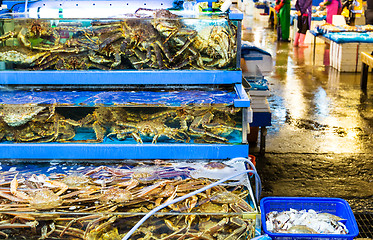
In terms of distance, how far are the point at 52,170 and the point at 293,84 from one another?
616cm

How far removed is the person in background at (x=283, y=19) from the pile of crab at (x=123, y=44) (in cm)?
938

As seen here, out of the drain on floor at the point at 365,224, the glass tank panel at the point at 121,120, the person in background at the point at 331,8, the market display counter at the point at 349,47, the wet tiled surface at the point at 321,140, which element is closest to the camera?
the glass tank panel at the point at 121,120

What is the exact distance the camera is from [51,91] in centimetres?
325

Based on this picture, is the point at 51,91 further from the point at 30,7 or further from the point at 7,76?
the point at 30,7

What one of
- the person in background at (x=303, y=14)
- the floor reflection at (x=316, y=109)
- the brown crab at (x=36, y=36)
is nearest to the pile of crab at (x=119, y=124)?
the brown crab at (x=36, y=36)

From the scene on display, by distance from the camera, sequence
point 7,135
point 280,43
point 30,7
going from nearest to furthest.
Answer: point 7,135
point 30,7
point 280,43

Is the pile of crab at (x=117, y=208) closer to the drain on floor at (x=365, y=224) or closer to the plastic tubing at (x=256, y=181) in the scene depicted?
the plastic tubing at (x=256, y=181)

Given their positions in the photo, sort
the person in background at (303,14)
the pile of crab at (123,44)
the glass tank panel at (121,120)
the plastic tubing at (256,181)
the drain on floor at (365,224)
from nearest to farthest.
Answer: the plastic tubing at (256,181)
the glass tank panel at (121,120)
the pile of crab at (123,44)
the drain on floor at (365,224)
the person in background at (303,14)

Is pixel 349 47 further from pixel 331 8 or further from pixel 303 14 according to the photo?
pixel 331 8

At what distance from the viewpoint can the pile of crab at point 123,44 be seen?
327 cm

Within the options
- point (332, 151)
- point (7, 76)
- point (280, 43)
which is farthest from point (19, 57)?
point (280, 43)

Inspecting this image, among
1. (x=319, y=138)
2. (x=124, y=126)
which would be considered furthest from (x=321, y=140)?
(x=124, y=126)

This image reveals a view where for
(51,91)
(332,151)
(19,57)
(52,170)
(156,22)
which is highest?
(156,22)

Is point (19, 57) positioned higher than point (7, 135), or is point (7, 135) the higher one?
point (19, 57)
